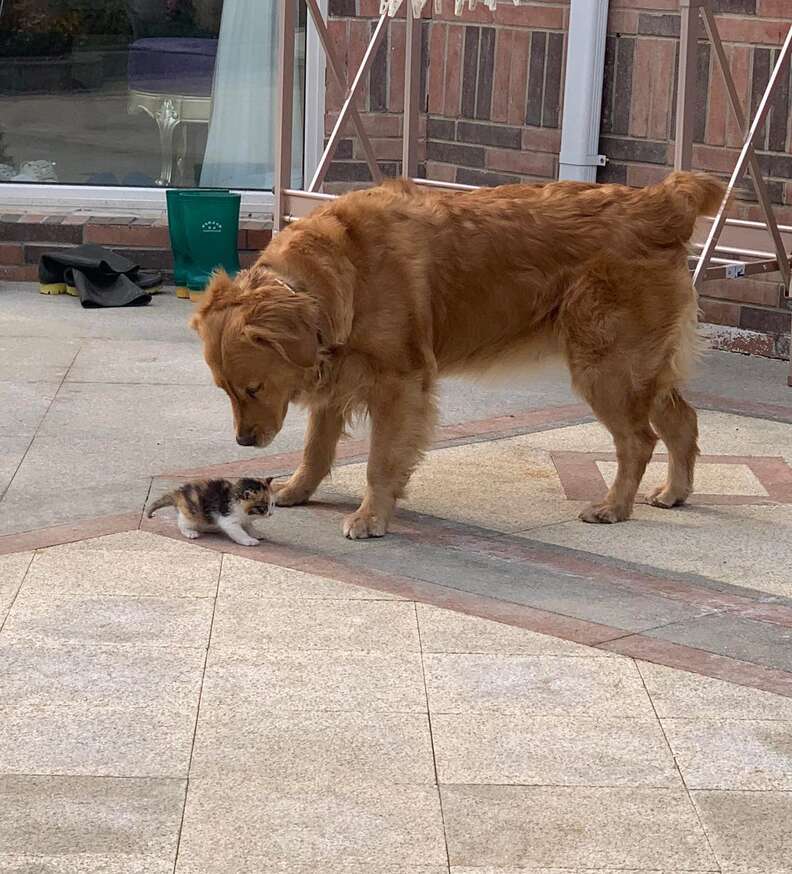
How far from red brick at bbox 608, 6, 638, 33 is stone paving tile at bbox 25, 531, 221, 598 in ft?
18.5

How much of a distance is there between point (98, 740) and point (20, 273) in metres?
7.57

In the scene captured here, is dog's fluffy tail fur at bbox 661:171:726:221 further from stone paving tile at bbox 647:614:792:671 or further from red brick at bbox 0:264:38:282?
red brick at bbox 0:264:38:282

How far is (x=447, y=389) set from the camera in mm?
8516

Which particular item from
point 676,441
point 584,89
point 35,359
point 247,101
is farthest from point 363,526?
point 247,101

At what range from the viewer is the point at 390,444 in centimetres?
597

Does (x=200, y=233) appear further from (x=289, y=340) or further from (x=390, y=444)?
(x=289, y=340)

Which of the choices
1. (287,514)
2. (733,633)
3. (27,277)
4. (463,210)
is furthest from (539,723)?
(27,277)

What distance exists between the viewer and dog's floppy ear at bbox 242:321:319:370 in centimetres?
559

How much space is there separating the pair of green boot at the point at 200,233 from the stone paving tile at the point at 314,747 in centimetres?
661

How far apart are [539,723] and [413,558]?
154 cm

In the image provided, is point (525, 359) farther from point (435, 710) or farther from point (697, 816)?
point (697, 816)

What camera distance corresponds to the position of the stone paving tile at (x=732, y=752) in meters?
3.89

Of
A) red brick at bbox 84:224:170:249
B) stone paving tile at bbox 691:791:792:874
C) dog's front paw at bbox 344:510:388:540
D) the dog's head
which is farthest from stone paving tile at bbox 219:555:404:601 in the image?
red brick at bbox 84:224:170:249

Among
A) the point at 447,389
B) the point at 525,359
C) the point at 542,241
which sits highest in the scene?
the point at 542,241
